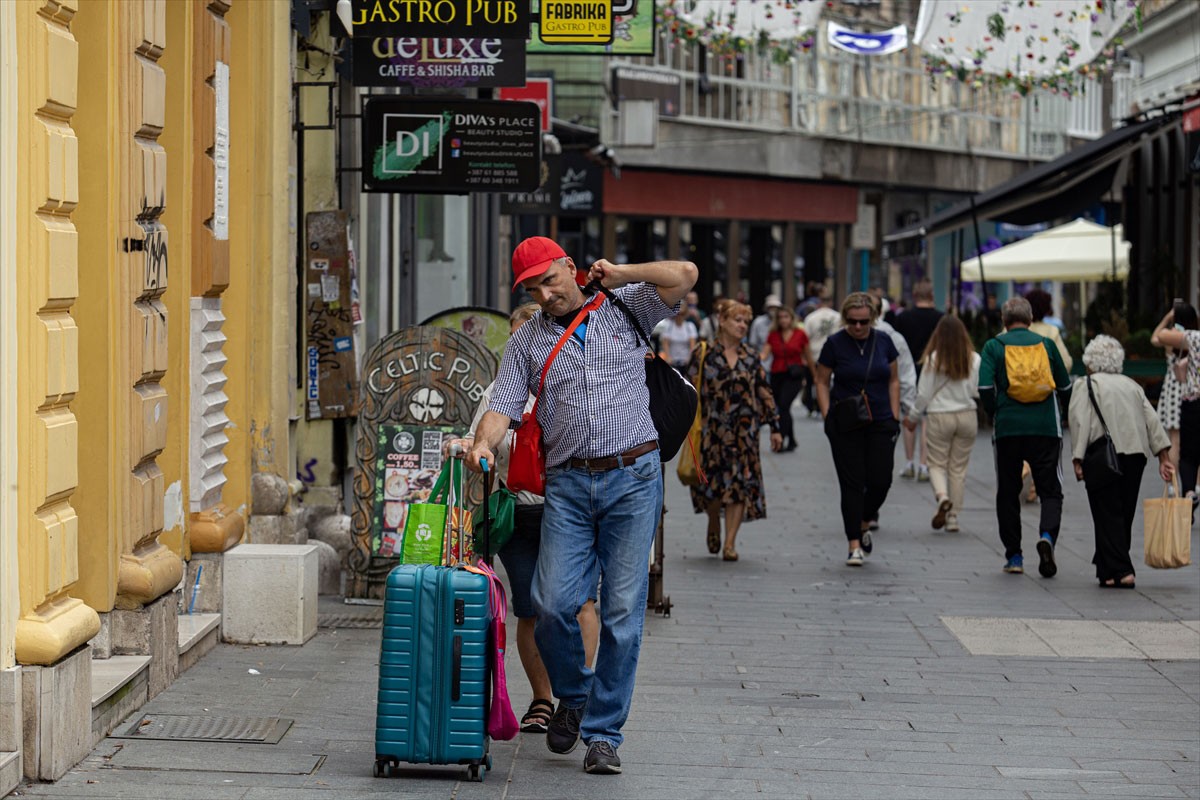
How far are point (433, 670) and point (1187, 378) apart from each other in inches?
380

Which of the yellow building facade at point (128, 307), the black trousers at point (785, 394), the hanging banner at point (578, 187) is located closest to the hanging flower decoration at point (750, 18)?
the black trousers at point (785, 394)

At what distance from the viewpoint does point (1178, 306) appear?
14656 millimetres

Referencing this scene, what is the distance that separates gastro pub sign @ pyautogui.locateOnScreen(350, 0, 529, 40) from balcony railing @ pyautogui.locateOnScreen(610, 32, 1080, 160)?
30.4 m

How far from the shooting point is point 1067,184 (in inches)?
918

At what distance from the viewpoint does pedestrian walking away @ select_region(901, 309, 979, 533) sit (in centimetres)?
1504

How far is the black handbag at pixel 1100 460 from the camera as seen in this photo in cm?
1159

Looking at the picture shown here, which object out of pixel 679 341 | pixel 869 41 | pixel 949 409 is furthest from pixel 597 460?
pixel 679 341

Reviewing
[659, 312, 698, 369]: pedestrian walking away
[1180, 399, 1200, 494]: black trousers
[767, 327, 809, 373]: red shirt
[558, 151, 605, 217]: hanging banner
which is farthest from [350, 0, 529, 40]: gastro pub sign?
[558, 151, 605, 217]: hanging banner

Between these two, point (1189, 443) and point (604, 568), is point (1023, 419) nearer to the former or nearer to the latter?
point (1189, 443)

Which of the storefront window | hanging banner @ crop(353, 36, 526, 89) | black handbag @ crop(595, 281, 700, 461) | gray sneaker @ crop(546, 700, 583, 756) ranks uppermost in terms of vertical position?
hanging banner @ crop(353, 36, 526, 89)

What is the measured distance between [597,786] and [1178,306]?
942 centimetres

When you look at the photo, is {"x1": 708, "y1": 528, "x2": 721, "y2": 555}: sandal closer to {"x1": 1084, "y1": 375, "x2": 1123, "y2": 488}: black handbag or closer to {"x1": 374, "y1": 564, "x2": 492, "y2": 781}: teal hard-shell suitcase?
{"x1": 1084, "y1": 375, "x2": 1123, "y2": 488}: black handbag

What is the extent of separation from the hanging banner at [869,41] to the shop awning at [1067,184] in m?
4.11

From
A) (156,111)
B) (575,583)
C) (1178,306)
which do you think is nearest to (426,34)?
(156,111)
